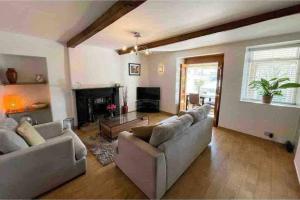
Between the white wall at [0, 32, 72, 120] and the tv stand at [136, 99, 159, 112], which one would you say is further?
the tv stand at [136, 99, 159, 112]

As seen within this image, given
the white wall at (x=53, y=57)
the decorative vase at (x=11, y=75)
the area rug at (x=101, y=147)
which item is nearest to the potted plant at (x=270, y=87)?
the area rug at (x=101, y=147)

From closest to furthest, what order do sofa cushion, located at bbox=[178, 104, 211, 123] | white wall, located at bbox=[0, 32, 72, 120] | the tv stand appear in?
sofa cushion, located at bbox=[178, 104, 211, 123], white wall, located at bbox=[0, 32, 72, 120], the tv stand

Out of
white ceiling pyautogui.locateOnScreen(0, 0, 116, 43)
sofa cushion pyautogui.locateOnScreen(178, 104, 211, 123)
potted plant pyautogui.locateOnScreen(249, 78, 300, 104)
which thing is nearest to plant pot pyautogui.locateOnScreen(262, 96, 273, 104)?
potted plant pyautogui.locateOnScreen(249, 78, 300, 104)

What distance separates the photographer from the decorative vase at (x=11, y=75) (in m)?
3.12

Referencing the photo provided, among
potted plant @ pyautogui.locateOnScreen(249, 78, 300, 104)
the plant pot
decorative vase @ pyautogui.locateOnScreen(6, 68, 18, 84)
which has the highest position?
decorative vase @ pyautogui.locateOnScreen(6, 68, 18, 84)

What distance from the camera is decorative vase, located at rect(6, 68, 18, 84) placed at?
3.12 metres

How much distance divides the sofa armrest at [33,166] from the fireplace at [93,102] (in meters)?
2.37

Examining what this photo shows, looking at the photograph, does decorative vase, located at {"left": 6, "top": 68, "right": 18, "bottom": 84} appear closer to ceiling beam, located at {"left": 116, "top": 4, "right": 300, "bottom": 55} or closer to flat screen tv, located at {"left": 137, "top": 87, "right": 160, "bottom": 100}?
ceiling beam, located at {"left": 116, "top": 4, "right": 300, "bottom": 55}

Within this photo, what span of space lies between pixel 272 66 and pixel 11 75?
594 cm

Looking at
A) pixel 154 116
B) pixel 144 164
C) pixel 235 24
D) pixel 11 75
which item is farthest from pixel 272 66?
pixel 11 75

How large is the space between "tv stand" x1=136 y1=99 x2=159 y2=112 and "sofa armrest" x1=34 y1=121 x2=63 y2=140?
140 inches

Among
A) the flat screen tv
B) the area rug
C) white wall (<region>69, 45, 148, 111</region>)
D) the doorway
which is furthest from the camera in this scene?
the flat screen tv

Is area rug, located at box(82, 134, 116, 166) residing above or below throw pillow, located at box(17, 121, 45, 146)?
below

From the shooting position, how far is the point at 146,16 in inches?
85.4
